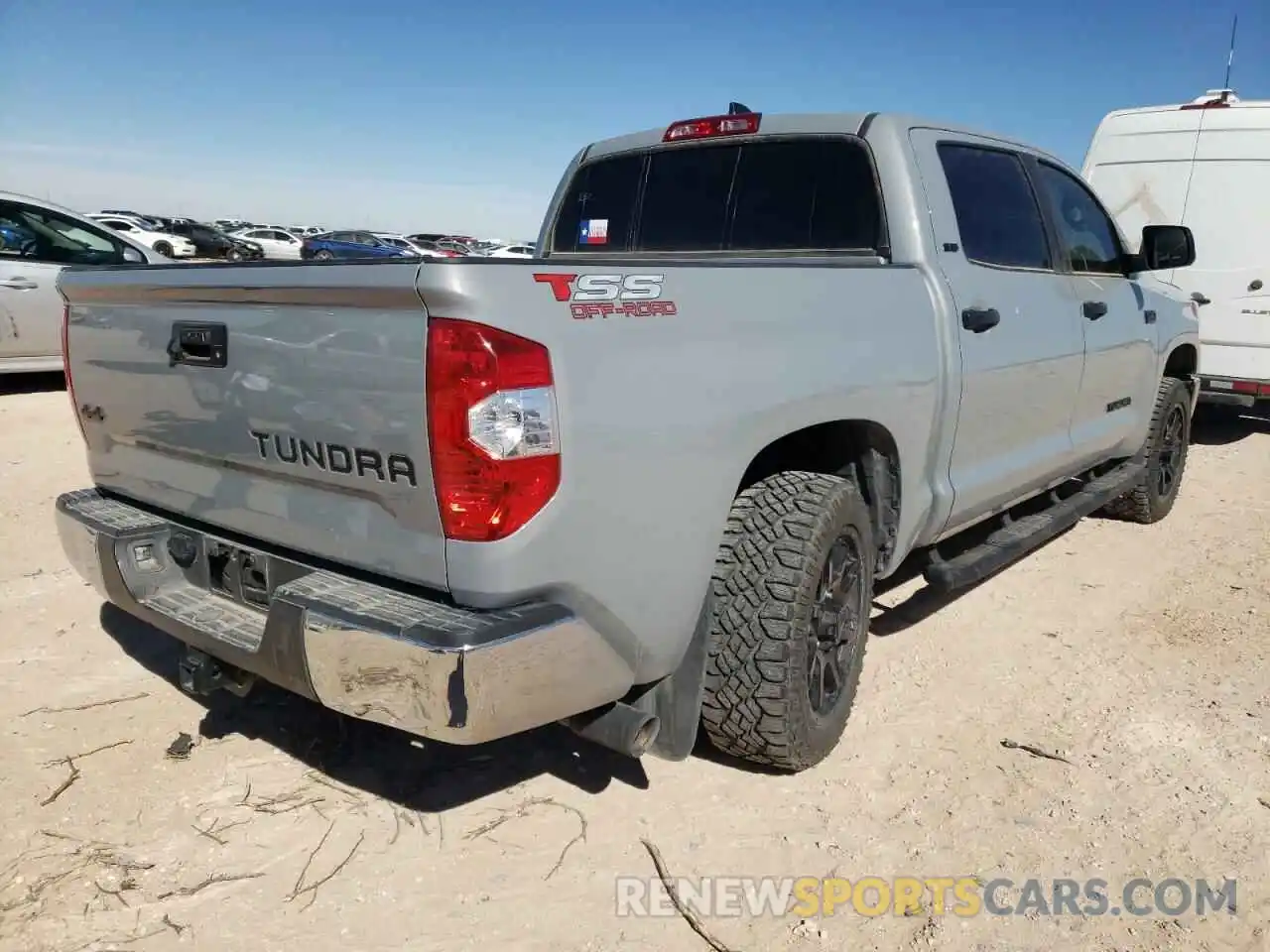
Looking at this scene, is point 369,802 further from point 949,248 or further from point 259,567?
point 949,248

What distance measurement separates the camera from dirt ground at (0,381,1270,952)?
2330 mm

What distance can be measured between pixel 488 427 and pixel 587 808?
1.35 m

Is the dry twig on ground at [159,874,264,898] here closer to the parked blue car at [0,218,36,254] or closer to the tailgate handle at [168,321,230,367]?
the tailgate handle at [168,321,230,367]

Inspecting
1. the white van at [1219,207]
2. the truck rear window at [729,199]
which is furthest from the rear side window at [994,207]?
the white van at [1219,207]

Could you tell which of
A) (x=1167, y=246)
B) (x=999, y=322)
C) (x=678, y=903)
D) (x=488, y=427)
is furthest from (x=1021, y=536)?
(x=488, y=427)

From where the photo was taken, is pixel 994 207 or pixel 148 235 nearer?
pixel 994 207

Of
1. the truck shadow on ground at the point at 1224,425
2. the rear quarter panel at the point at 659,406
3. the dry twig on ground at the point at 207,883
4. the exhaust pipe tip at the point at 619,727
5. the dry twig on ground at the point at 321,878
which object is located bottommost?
the truck shadow on ground at the point at 1224,425

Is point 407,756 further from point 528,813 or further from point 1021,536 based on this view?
point 1021,536

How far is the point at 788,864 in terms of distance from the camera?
2.57 metres

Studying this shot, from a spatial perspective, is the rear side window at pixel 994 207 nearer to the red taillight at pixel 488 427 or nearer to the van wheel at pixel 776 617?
the van wheel at pixel 776 617

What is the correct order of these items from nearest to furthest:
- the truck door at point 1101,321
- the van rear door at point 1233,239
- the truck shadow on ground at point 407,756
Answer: the truck shadow on ground at point 407,756 → the truck door at point 1101,321 → the van rear door at point 1233,239

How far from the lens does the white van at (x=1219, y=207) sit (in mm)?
7617

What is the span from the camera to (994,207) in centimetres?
379

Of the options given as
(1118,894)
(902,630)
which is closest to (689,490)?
(1118,894)
